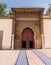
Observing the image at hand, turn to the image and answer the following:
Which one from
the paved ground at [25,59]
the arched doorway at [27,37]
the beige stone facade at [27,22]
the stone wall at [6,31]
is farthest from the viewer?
the arched doorway at [27,37]

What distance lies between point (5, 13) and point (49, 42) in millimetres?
17414

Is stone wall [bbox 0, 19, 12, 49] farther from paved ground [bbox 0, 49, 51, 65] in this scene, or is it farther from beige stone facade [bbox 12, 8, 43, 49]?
paved ground [bbox 0, 49, 51, 65]

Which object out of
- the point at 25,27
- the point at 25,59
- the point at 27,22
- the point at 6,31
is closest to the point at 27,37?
the point at 25,27

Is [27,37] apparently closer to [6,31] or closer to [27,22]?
[27,22]

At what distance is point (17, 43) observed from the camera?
18.6m

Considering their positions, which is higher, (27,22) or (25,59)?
(27,22)

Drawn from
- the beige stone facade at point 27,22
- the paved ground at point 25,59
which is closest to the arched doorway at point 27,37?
the beige stone facade at point 27,22

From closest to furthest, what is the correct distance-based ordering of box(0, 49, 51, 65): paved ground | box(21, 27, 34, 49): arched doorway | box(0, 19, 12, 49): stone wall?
box(0, 49, 51, 65): paved ground → box(0, 19, 12, 49): stone wall → box(21, 27, 34, 49): arched doorway

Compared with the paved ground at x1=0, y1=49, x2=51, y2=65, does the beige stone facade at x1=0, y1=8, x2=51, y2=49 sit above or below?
above

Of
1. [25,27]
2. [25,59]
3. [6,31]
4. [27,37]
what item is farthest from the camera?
[27,37]

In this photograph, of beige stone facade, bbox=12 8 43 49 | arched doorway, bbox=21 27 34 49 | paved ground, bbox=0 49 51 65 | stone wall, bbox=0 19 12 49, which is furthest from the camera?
arched doorway, bbox=21 27 34 49

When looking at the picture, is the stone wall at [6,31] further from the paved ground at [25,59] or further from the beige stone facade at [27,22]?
the paved ground at [25,59]

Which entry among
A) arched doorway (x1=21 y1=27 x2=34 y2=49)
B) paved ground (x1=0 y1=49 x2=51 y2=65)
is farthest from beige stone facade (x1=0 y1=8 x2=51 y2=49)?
paved ground (x1=0 y1=49 x2=51 y2=65)

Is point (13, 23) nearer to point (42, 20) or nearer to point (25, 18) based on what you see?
point (25, 18)
